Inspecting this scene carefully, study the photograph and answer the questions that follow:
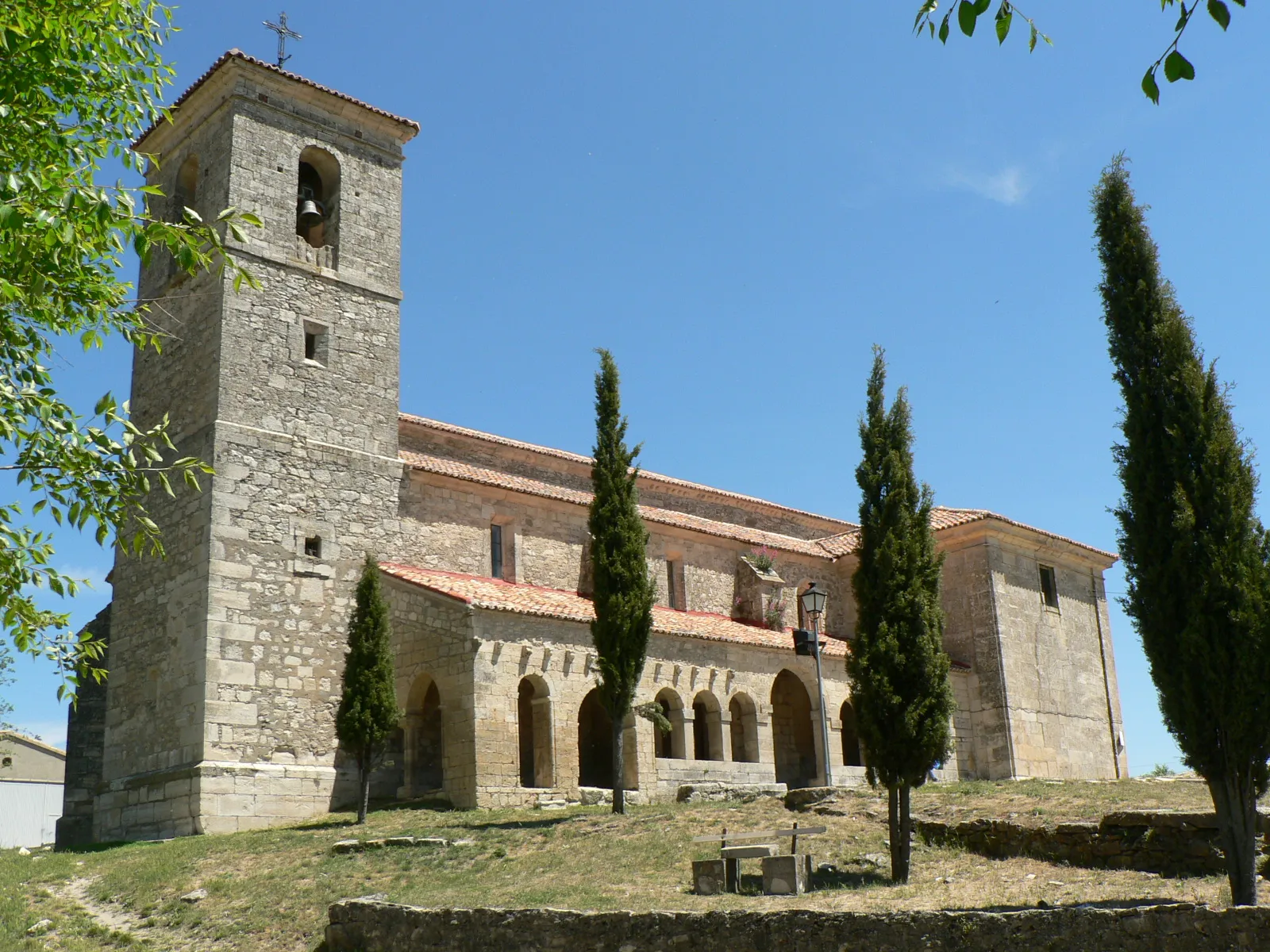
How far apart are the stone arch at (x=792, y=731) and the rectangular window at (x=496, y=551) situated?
7.05m

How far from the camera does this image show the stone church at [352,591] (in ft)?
68.5

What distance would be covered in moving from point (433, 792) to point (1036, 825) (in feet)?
36.2

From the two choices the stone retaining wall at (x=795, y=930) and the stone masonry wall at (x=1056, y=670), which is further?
the stone masonry wall at (x=1056, y=670)

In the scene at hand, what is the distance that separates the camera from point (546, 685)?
850 inches

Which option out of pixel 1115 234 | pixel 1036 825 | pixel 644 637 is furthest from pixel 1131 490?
pixel 644 637

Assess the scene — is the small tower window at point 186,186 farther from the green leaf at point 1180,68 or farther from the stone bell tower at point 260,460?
the green leaf at point 1180,68

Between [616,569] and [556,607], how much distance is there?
9.28ft

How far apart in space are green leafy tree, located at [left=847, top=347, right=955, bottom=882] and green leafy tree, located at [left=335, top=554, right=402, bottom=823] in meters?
7.96

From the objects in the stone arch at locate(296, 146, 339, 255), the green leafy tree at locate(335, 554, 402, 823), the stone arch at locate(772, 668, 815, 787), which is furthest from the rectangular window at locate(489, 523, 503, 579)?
the stone arch at locate(772, 668, 815, 787)

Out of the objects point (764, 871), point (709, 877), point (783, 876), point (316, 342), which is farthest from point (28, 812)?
point (783, 876)

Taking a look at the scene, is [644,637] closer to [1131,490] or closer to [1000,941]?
[1131,490]

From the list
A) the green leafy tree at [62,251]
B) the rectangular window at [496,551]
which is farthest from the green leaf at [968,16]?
the rectangular window at [496,551]

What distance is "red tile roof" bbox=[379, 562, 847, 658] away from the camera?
2159cm

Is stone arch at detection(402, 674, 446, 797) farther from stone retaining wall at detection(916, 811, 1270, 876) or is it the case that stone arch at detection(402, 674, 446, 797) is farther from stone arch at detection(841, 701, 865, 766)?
stone arch at detection(841, 701, 865, 766)
